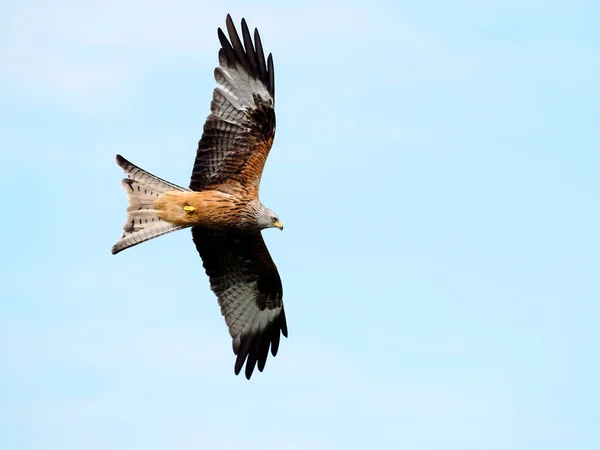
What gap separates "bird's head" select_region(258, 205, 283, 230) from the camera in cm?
1631

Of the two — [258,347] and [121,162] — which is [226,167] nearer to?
[121,162]

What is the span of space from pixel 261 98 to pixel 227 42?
95cm

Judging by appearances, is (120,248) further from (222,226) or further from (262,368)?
(262,368)

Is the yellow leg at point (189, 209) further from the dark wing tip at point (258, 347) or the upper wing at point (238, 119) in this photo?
the dark wing tip at point (258, 347)

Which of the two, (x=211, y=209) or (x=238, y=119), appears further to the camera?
(x=238, y=119)

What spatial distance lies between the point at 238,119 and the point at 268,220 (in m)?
1.54

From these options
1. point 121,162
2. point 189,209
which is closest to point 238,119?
point 189,209

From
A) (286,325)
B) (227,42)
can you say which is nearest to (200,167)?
(227,42)

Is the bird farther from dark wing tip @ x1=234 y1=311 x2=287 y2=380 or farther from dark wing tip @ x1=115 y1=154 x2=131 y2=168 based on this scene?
dark wing tip @ x1=234 y1=311 x2=287 y2=380

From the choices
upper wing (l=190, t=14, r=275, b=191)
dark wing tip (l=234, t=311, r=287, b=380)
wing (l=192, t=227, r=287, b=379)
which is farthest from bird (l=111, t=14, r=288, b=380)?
dark wing tip (l=234, t=311, r=287, b=380)

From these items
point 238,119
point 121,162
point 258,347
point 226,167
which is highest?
point 238,119

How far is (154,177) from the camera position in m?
16.5

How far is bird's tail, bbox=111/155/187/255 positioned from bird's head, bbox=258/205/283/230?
1.21m

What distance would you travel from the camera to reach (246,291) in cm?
1792
